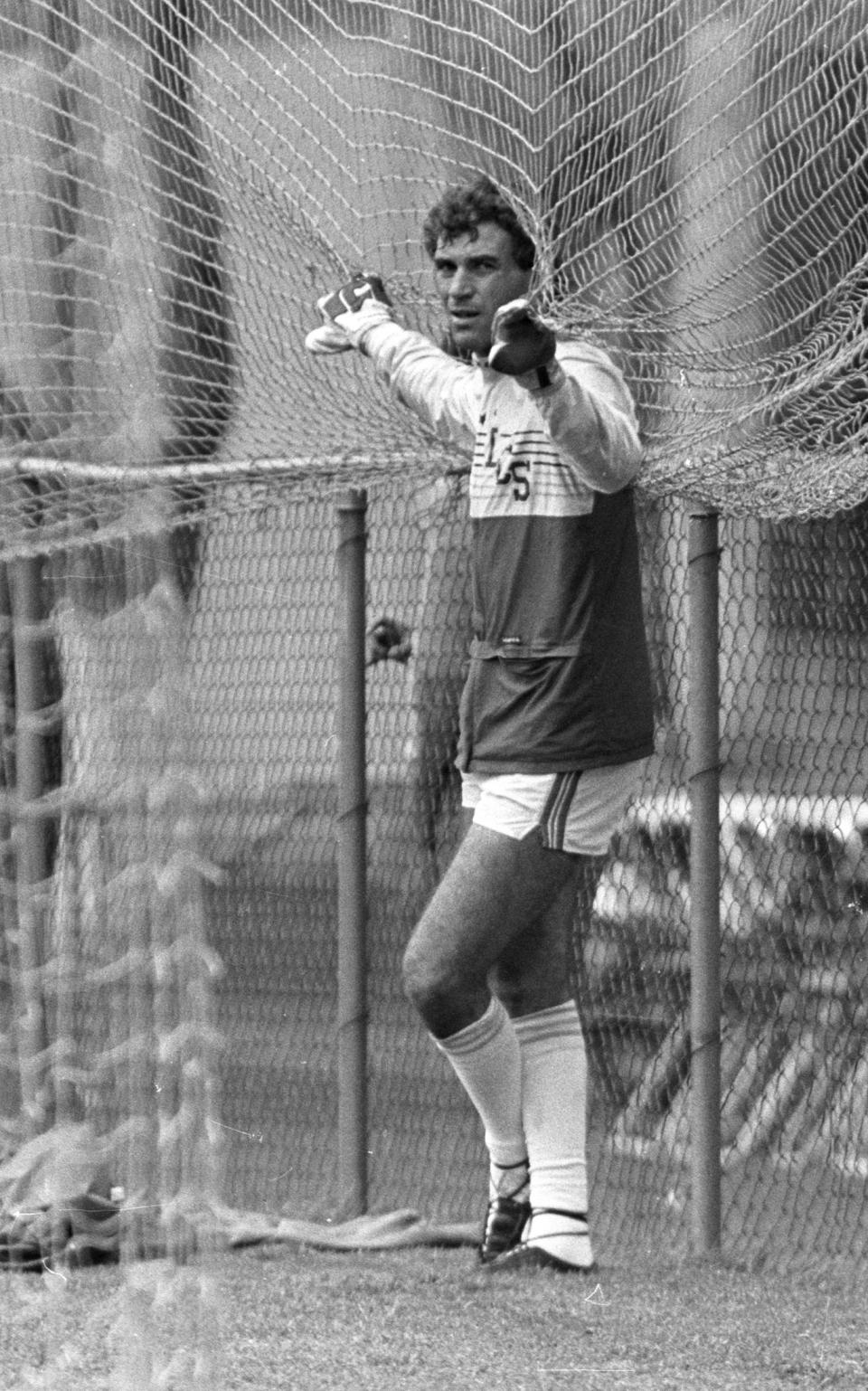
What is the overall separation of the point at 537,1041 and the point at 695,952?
60cm

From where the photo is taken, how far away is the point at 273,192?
4.83m

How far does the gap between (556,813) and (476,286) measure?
3.42 ft

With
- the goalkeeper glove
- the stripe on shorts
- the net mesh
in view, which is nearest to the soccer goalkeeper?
the stripe on shorts

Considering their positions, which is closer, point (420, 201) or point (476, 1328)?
point (476, 1328)

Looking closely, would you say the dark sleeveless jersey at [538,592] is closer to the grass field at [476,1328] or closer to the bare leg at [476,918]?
the bare leg at [476,918]

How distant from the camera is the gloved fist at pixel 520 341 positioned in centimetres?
406

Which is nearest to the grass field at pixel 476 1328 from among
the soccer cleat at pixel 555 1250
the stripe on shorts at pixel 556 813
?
the soccer cleat at pixel 555 1250

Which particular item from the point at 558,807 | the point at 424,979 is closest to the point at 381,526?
the point at 558,807

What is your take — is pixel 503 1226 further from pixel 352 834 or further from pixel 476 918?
pixel 352 834

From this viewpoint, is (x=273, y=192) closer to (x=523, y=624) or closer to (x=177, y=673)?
(x=523, y=624)

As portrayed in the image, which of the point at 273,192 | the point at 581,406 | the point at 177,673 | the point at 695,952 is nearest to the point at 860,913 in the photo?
the point at 695,952

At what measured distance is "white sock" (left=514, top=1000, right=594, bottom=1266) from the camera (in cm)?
483

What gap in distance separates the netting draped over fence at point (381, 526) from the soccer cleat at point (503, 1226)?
1.90ft

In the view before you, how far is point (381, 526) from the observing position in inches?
245
